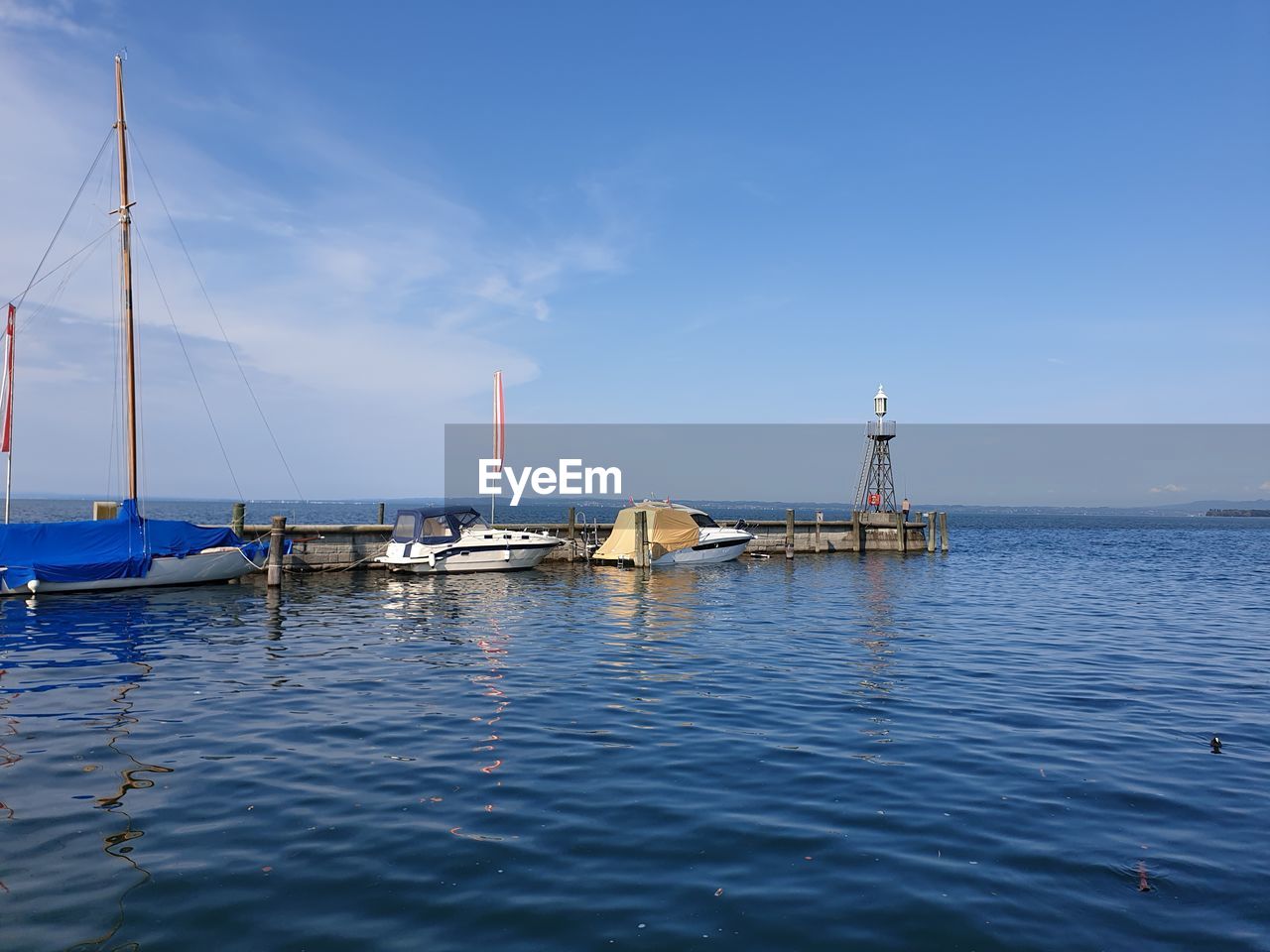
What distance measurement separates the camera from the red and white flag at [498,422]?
33625 mm

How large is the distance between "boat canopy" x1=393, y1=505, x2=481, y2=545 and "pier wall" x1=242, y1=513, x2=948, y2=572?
1.85 m

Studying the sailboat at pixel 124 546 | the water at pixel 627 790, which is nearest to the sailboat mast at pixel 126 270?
the sailboat at pixel 124 546

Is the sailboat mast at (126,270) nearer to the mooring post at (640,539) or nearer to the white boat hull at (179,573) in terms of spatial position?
the white boat hull at (179,573)

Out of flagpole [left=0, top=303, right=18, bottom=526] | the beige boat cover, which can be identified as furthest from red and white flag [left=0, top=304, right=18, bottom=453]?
the beige boat cover

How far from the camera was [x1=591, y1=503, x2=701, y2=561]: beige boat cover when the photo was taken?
3944 centimetres

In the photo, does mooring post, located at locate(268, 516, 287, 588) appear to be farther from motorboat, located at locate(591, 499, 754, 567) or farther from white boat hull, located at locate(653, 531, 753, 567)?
white boat hull, located at locate(653, 531, 753, 567)

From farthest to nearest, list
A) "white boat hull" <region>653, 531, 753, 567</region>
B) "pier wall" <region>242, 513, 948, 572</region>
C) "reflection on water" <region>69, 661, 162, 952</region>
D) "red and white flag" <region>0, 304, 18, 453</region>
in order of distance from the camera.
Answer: "white boat hull" <region>653, 531, 753, 567</region> → "pier wall" <region>242, 513, 948, 572</region> → "red and white flag" <region>0, 304, 18, 453</region> → "reflection on water" <region>69, 661, 162, 952</region>

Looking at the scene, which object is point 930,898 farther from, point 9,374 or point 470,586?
point 9,374

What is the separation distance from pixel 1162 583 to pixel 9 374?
47.0m

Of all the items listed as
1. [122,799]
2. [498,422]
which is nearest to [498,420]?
[498,422]

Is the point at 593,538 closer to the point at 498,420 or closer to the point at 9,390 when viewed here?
the point at 498,420

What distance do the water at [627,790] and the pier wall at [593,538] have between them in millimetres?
14097

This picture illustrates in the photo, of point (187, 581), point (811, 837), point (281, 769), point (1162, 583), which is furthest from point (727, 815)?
point (1162, 583)

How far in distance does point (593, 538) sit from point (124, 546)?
21328 millimetres
